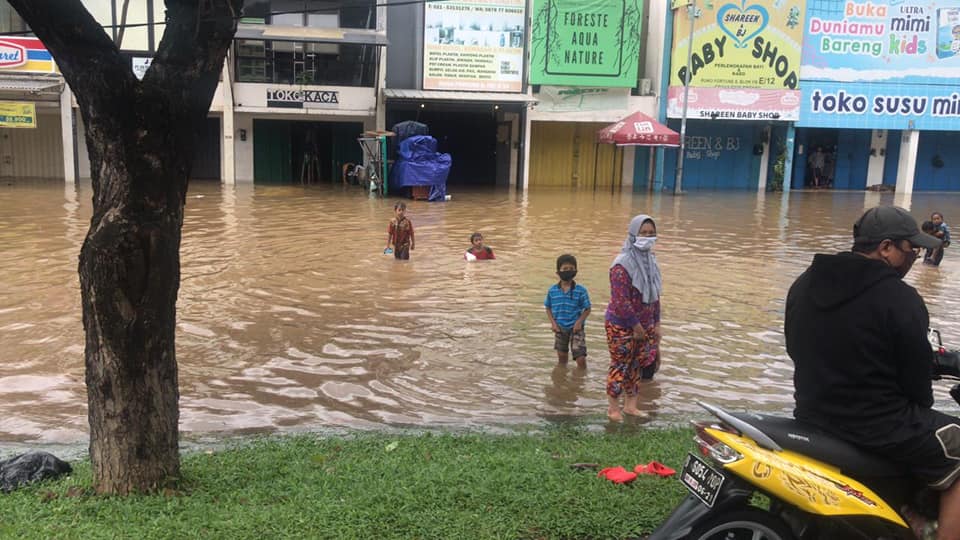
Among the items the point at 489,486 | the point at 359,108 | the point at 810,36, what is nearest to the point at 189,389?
the point at 489,486

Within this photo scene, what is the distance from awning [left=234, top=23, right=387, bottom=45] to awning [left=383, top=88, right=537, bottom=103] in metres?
2.03

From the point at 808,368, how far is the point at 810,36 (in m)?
32.2

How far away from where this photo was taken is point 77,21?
3490 millimetres

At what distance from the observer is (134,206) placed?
361cm

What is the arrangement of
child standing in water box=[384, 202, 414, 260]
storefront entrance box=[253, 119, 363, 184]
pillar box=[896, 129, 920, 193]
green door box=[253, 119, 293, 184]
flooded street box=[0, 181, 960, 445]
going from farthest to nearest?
pillar box=[896, 129, 920, 193] < storefront entrance box=[253, 119, 363, 184] < green door box=[253, 119, 293, 184] < child standing in water box=[384, 202, 414, 260] < flooded street box=[0, 181, 960, 445]

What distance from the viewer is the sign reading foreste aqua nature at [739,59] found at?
3055cm

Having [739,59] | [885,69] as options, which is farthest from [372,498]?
[885,69]

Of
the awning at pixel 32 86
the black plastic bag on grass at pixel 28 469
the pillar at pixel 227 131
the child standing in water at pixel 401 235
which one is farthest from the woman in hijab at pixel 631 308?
the awning at pixel 32 86

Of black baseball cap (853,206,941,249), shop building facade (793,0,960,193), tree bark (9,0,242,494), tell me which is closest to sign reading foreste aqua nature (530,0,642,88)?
shop building facade (793,0,960,193)

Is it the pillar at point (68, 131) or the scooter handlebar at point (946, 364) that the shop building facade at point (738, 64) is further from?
the scooter handlebar at point (946, 364)

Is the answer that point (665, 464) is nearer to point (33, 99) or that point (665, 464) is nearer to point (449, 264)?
point (449, 264)

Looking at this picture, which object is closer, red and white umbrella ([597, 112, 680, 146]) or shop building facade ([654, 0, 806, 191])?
red and white umbrella ([597, 112, 680, 146])

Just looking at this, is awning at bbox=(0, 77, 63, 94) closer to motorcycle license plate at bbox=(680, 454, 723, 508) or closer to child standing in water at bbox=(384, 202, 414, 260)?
child standing in water at bbox=(384, 202, 414, 260)

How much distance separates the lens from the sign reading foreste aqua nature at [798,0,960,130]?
3156 cm
